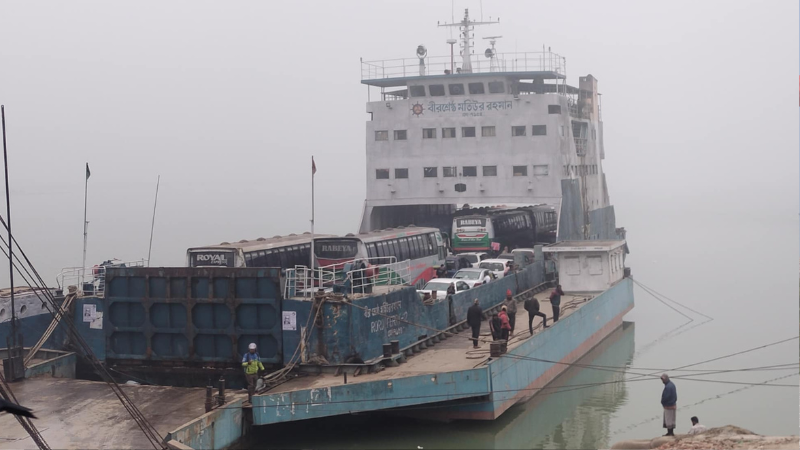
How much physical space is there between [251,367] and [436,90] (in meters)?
19.0

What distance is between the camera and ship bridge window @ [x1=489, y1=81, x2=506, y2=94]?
31.0 meters

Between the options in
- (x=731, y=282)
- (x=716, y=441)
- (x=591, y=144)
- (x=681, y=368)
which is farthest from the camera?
(x=731, y=282)

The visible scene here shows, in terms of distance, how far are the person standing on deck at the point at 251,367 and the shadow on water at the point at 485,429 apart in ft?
2.56

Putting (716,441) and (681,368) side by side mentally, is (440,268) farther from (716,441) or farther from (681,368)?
(716,441)

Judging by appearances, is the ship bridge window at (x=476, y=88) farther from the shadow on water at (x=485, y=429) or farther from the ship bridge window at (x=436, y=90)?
the shadow on water at (x=485, y=429)

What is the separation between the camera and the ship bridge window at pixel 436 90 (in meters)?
31.5

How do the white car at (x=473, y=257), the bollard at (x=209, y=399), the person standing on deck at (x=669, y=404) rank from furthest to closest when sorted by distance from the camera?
the white car at (x=473, y=257) → the person standing on deck at (x=669, y=404) → the bollard at (x=209, y=399)

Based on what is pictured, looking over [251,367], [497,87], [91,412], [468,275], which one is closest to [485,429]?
[251,367]

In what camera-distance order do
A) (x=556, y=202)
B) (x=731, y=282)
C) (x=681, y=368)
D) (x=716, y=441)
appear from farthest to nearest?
(x=731, y=282)
(x=556, y=202)
(x=681, y=368)
(x=716, y=441)

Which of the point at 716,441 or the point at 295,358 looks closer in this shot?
the point at 716,441

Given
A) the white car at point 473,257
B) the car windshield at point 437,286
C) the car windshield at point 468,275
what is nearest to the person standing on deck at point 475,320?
the car windshield at point 437,286

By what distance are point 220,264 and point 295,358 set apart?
4.44 m

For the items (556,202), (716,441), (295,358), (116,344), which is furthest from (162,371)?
(556,202)

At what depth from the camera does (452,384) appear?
15.3 m
